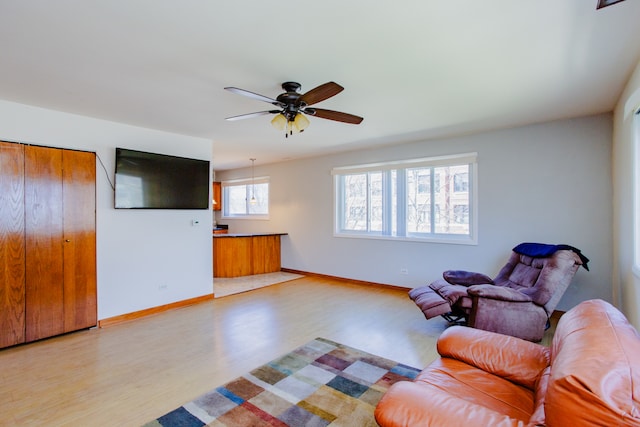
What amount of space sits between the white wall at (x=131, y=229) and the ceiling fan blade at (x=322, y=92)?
2.73 meters

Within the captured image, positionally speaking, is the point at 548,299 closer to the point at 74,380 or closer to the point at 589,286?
the point at 589,286

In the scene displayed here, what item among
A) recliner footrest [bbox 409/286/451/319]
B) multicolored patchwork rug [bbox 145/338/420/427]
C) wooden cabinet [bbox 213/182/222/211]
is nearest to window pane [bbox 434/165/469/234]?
recliner footrest [bbox 409/286/451/319]

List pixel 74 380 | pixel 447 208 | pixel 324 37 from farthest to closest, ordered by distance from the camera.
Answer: pixel 447 208 → pixel 74 380 → pixel 324 37

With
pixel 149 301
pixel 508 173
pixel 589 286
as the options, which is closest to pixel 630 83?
pixel 508 173

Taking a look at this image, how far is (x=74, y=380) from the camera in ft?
8.42

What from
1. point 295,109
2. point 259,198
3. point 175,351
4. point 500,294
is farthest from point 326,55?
point 259,198

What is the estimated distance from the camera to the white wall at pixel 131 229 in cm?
343

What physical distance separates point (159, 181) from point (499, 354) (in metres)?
4.14

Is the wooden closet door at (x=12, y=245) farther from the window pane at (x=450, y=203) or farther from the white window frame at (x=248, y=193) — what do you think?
the window pane at (x=450, y=203)

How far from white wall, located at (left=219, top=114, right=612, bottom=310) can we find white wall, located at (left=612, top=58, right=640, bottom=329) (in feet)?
0.66

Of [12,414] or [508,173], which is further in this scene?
[508,173]

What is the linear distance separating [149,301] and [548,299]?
15.0ft

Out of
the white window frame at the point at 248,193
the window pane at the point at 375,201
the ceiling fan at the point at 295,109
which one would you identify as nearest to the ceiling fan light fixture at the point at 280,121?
the ceiling fan at the point at 295,109

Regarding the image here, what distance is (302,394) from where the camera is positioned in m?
2.33
